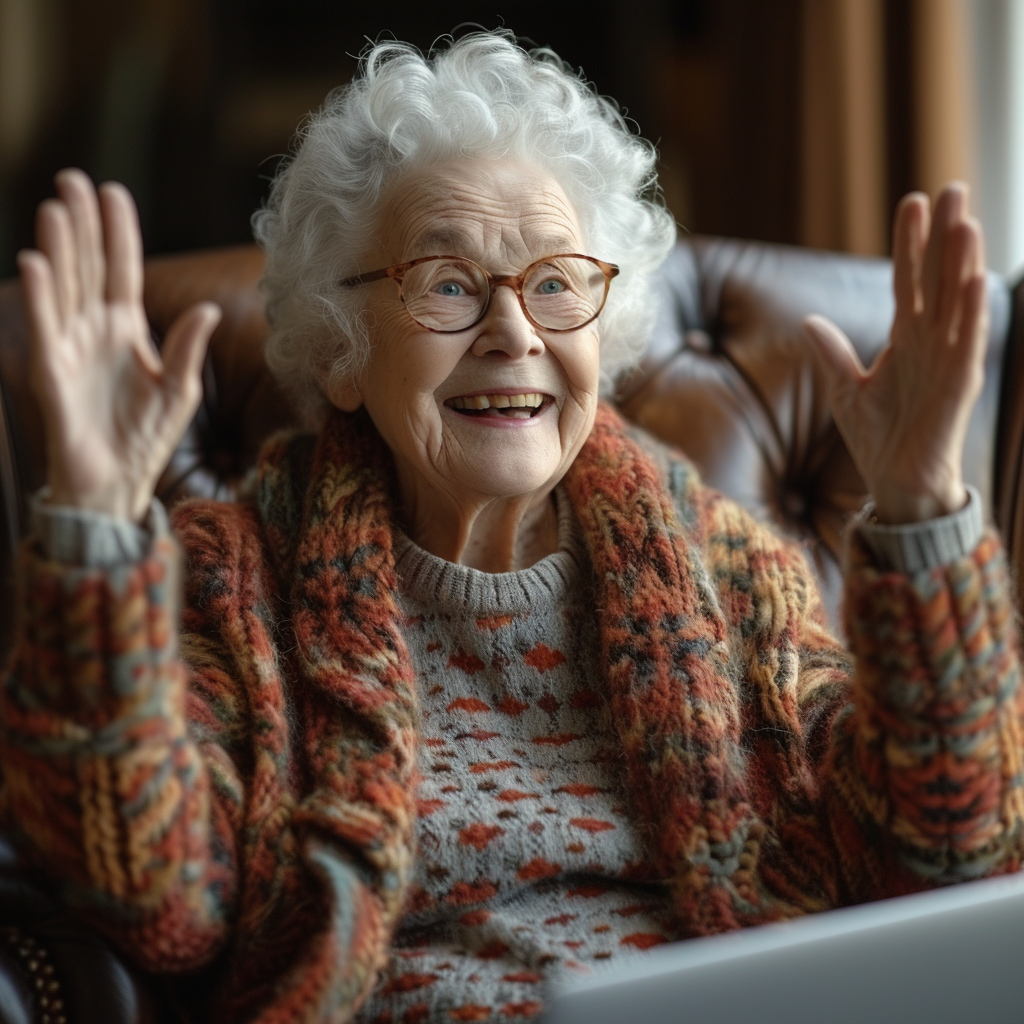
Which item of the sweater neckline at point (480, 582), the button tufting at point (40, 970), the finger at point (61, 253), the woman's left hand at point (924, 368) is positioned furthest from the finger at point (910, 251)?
the button tufting at point (40, 970)

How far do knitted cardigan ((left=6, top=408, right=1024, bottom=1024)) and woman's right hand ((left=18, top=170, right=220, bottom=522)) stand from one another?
0.07 metres

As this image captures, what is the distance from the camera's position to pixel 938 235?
38.4 inches

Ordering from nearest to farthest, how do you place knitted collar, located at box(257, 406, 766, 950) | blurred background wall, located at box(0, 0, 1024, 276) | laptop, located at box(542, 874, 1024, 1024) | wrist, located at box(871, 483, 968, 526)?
laptop, located at box(542, 874, 1024, 1024), wrist, located at box(871, 483, 968, 526), knitted collar, located at box(257, 406, 766, 950), blurred background wall, located at box(0, 0, 1024, 276)

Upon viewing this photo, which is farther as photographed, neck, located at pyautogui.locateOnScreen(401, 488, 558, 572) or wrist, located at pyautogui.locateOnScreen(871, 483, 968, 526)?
neck, located at pyautogui.locateOnScreen(401, 488, 558, 572)

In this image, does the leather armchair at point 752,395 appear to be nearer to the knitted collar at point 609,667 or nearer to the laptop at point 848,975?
the knitted collar at point 609,667

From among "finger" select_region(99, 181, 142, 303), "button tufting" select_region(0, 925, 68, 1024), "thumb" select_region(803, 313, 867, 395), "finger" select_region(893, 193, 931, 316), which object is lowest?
"button tufting" select_region(0, 925, 68, 1024)

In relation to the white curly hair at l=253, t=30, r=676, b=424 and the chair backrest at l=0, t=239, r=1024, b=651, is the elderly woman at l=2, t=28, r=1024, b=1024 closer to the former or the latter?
the white curly hair at l=253, t=30, r=676, b=424

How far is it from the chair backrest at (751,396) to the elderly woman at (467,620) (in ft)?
0.66

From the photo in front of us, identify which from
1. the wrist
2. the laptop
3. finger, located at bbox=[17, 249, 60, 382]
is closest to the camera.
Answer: the laptop

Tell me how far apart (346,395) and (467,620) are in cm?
31

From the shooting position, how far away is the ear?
1.34 metres

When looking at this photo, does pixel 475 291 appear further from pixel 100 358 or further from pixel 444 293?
pixel 100 358

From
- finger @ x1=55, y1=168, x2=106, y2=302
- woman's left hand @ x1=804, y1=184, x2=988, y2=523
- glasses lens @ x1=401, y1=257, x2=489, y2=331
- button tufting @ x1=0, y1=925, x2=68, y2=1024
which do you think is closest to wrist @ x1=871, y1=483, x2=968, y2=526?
→ woman's left hand @ x1=804, y1=184, x2=988, y2=523

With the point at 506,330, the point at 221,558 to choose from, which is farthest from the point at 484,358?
the point at 221,558
